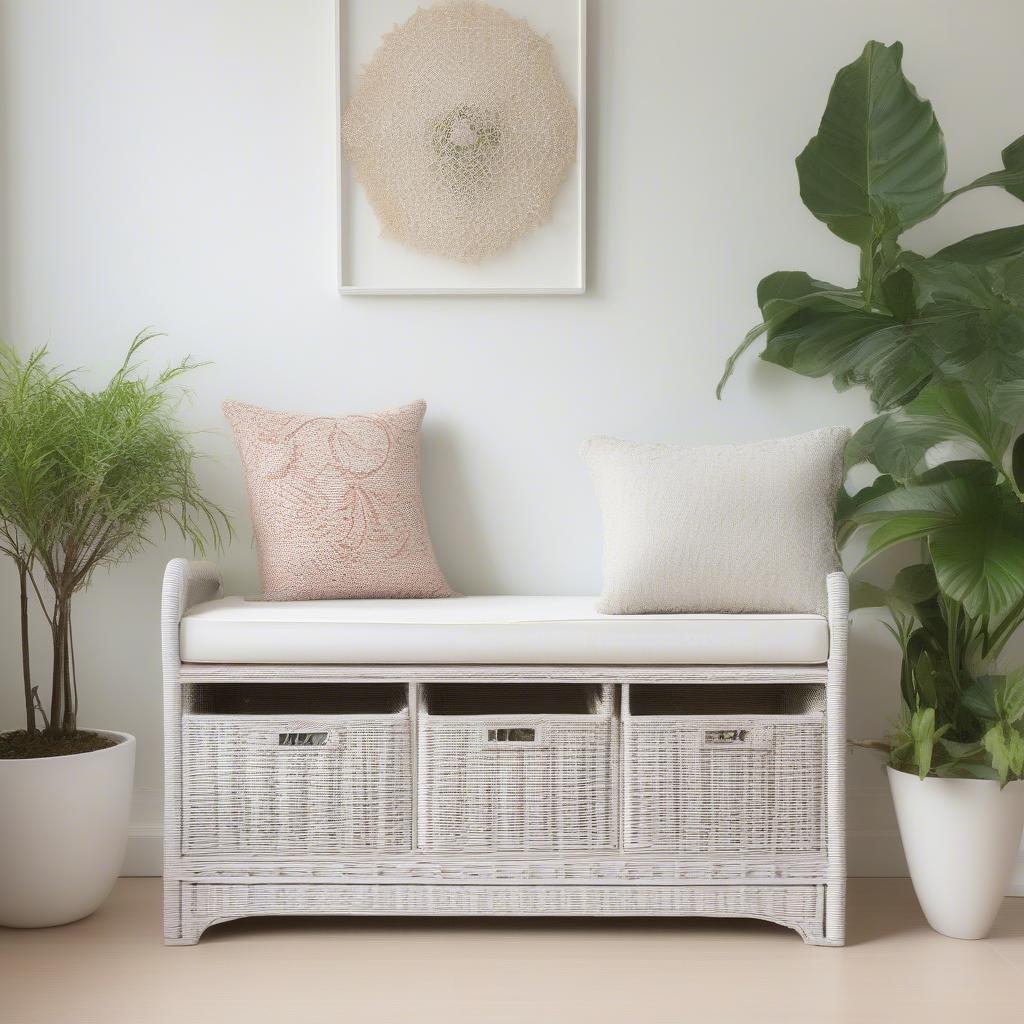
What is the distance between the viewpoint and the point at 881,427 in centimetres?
238

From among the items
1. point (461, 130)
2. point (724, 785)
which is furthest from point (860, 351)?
point (461, 130)

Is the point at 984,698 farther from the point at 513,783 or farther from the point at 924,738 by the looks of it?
the point at 513,783

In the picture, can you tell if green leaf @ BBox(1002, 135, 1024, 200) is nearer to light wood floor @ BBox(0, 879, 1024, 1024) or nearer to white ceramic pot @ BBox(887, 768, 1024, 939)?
white ceramic pot @ BBox(887, 768, 1024, 939)

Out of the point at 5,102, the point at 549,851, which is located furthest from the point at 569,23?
the point at 549,851

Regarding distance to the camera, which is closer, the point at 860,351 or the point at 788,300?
the point at 860,351

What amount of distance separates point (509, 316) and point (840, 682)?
3.96 ft

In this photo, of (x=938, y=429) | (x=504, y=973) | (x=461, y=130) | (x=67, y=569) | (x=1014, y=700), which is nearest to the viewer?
(x=504, y=973)

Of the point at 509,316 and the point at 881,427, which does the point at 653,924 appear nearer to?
the point at 881,427

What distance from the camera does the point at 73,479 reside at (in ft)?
7.64

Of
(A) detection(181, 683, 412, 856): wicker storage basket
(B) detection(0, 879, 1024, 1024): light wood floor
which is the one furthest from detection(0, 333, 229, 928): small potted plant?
(A) detection(181, 683, 412, 856): wicker storage basket

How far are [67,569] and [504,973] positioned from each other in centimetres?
128

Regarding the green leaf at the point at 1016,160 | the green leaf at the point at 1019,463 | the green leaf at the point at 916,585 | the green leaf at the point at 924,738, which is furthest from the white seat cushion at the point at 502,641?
the green leaf at the point at 1016,160

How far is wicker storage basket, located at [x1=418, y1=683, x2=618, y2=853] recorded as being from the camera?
7.14 ft

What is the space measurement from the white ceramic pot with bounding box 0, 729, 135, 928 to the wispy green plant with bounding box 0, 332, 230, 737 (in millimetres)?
175
